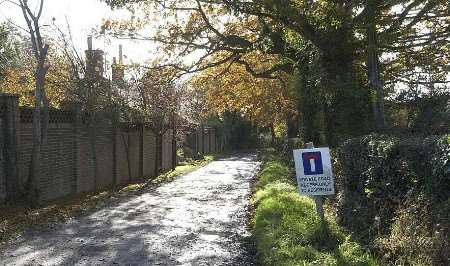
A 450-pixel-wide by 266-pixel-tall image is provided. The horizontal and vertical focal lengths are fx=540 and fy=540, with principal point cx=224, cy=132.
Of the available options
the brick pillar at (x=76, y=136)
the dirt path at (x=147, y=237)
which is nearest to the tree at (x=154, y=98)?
the brick pillar at (x=76, y=136)

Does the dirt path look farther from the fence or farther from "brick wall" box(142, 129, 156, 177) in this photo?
"brick wall" box(142, 129, 156, 177)

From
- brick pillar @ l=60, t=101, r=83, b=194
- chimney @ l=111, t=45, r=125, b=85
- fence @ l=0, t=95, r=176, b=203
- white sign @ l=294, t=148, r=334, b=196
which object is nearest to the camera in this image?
white sign @ l=294, t=148, r=334, b=196

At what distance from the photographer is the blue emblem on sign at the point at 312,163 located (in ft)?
26.2

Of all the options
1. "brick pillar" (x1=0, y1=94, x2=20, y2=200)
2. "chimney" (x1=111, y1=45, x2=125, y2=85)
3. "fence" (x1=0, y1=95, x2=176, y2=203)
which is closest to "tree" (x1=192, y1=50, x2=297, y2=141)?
"chimney" (x1=111, y1=45, x2=125, y2=85)

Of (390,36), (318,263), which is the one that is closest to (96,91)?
(390,36)

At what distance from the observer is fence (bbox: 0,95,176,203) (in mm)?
12203

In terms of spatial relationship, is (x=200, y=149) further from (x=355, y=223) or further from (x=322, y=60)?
(x=355, y=223)

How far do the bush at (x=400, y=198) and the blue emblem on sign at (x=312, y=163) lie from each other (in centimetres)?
98

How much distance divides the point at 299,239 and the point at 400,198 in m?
1.56

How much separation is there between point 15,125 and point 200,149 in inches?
1231

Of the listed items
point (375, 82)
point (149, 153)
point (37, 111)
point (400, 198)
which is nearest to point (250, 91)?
point (149, 153)

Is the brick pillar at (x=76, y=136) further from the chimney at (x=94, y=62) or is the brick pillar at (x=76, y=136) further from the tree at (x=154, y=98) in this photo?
the tree at (x=154, y=98)

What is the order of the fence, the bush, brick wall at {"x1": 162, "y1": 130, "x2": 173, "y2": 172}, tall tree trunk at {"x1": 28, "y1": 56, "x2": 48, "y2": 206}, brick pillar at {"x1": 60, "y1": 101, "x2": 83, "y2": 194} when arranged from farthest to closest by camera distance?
brick wall at {"x1": 162, "y1": 130, "x2": 173, "y2": 172}, brick pillar at {"x1": 60, "y1": 101, "x2": 83, "y2": 194}, tall tree trunk at {"x1": 28, "y1": 56, "x2": 48, "y2": 206}, the fence, the bush

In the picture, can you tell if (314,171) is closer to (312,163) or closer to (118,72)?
(312,163)
